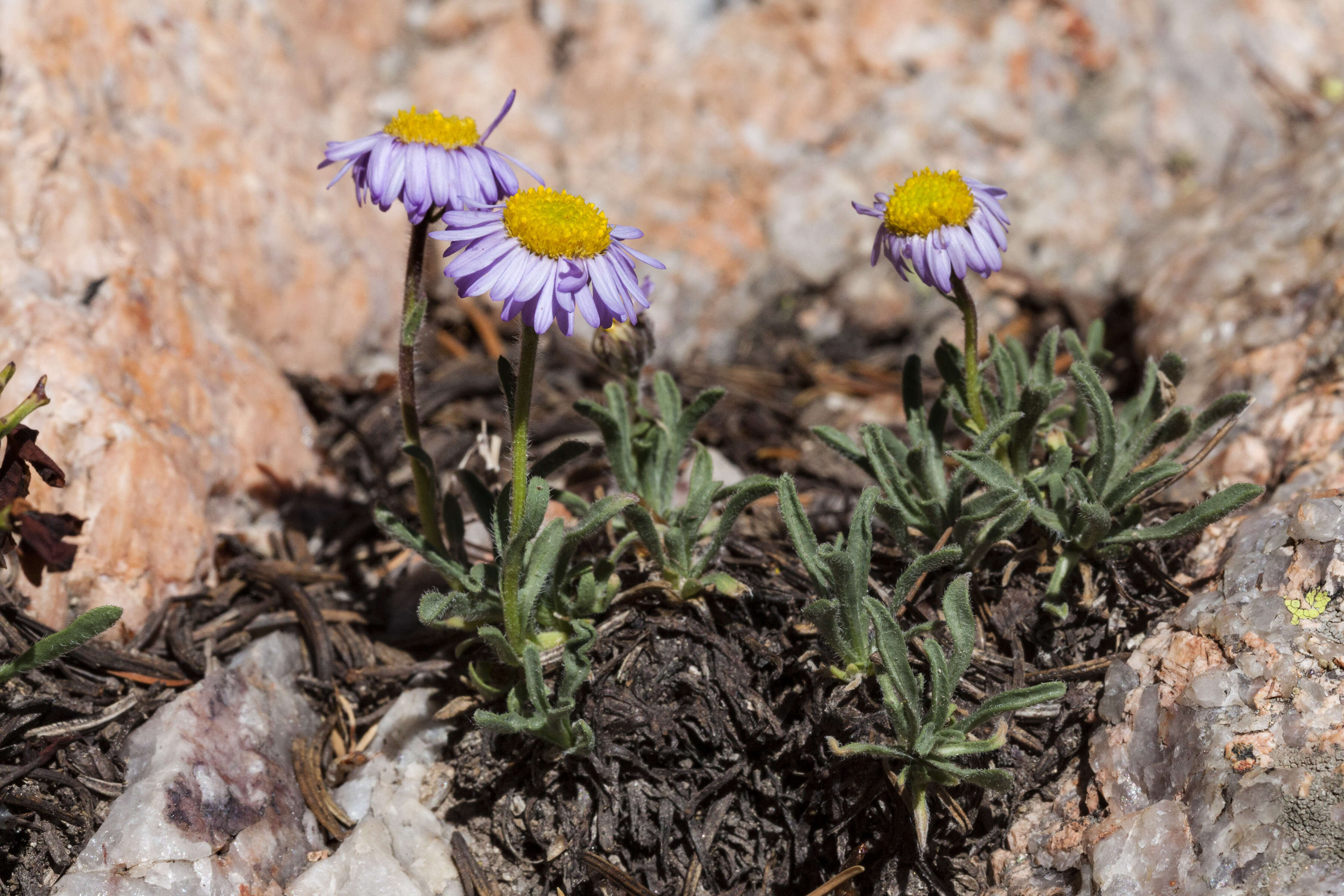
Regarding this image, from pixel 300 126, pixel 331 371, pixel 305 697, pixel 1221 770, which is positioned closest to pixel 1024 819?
pixel 1221 770

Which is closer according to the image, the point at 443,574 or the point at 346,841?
the point at 346,841

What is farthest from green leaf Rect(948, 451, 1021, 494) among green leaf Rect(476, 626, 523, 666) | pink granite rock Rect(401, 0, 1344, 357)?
pink granite rock Rect(401, 0, 1344, 357)

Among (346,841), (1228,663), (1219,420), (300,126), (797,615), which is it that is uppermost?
(300,126)

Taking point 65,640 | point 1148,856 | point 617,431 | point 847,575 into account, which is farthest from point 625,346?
point 1148,856

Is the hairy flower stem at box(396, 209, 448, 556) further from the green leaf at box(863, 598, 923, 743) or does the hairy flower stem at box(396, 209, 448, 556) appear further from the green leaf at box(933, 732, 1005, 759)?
the green leaf at box(933, 732, 1005, 759)

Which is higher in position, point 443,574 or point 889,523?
point 889,523

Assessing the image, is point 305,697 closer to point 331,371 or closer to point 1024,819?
point 331,371

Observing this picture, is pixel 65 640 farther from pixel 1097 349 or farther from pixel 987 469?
pixel 1097 349
